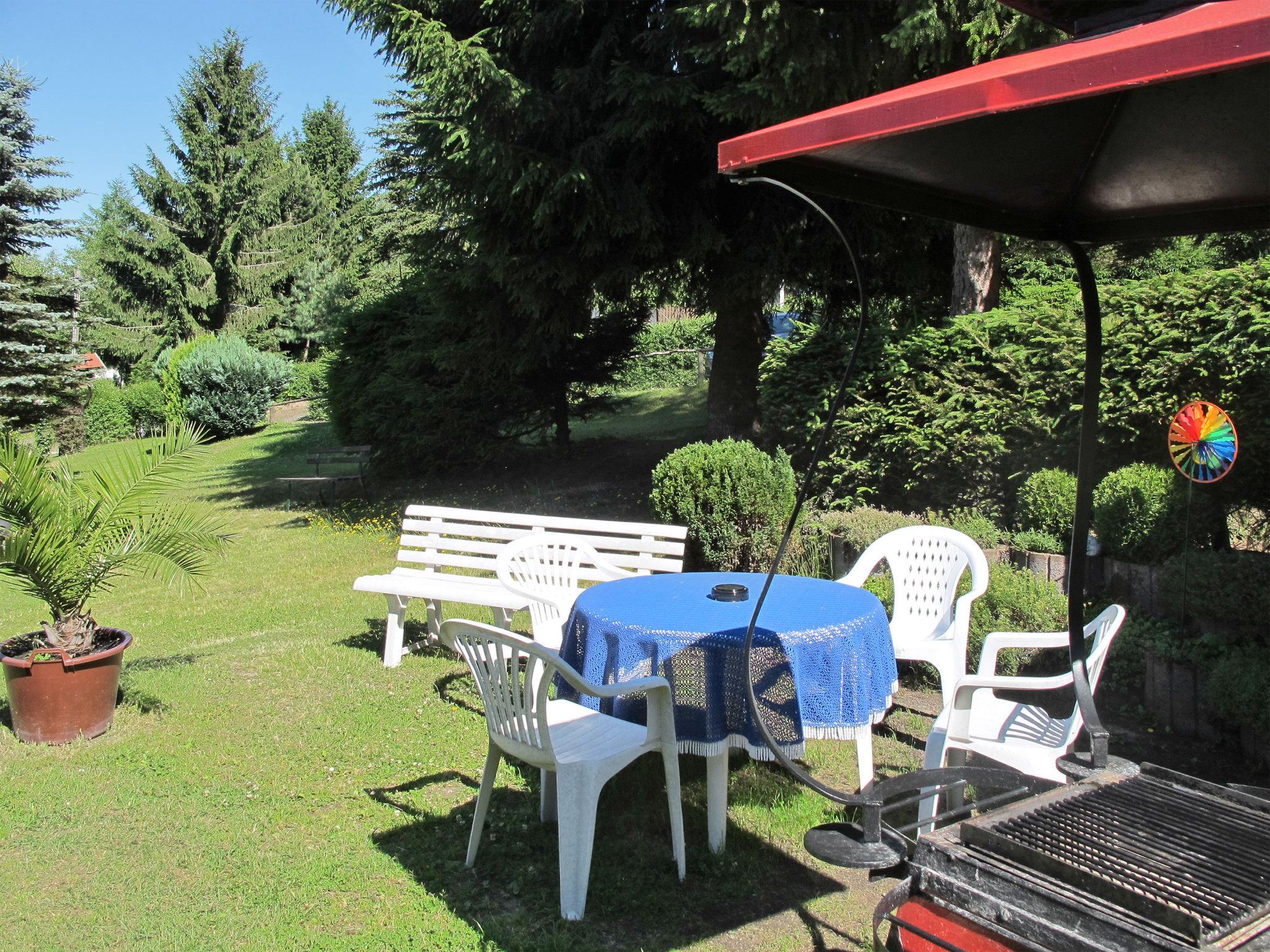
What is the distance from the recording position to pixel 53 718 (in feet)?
16.7

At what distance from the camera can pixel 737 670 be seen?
11.8 ft

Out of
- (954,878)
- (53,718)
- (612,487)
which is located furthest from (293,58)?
(954,878)

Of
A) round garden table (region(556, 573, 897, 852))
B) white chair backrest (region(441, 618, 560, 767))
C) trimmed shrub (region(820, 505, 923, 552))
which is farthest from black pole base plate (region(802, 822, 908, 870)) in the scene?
trimmed shrub (region(820, 505, 923, 552))

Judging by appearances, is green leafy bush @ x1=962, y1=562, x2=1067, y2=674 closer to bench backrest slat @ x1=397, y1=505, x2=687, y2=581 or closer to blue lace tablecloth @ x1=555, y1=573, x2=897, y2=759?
blue lace tablecloth @ x1=555, y1=573, x2=897, y2=759

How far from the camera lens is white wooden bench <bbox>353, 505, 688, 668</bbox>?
6113mm

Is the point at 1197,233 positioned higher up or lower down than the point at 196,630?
higher up

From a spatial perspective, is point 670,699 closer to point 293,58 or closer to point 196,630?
point 196,630

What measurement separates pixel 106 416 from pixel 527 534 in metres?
28.4

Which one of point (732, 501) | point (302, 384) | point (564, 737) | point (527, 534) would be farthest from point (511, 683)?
point (302, 384)

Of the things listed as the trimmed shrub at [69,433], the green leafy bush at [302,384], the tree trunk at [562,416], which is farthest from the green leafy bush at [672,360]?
the trimmed shrub at [69,433]

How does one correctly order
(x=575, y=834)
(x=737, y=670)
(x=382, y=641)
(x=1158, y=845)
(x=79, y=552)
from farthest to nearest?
(x=382, y=641)
(x=79, y=552)
(x=737, y=670)
(x=575, y=834)
(x=1158, y=845)

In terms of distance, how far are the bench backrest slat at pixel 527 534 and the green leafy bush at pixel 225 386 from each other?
22.8 m

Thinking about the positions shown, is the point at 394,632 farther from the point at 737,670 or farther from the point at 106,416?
the point at 106,416

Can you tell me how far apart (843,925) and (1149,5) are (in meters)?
2.88
